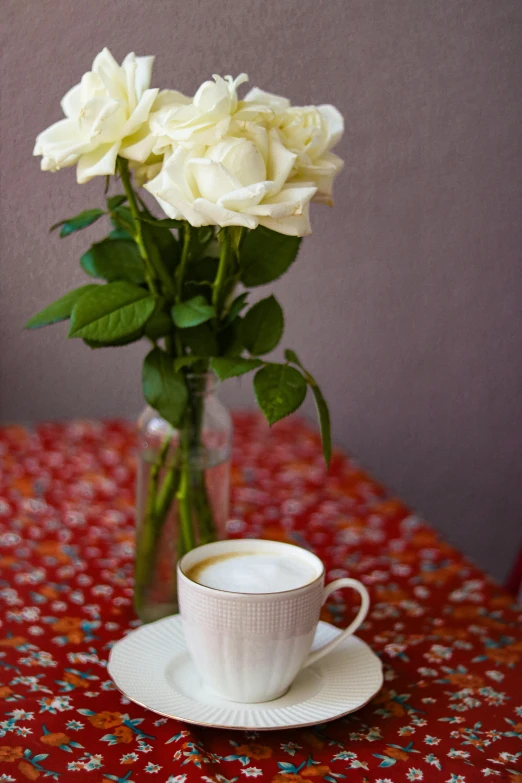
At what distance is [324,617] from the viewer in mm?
916

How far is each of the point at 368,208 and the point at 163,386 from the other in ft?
1.68

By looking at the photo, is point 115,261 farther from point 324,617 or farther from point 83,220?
point 324,617

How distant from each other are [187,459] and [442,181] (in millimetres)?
577

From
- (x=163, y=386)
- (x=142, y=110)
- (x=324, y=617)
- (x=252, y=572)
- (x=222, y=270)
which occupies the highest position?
(x=142, y=110)

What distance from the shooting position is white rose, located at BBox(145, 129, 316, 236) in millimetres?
658

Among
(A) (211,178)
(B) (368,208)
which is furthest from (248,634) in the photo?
(B) (368,208)

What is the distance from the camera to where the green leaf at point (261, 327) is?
31.1 inches

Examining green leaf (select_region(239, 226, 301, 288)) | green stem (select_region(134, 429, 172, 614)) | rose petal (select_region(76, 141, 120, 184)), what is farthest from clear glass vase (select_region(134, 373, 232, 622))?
rose petal (select_region(76, 141, 120, 184))

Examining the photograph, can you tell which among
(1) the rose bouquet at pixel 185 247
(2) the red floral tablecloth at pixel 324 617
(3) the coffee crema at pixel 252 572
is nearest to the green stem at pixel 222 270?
(1) the rose bouquet at pixel 185 247

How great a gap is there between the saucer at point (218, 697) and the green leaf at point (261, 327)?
10.1 inches

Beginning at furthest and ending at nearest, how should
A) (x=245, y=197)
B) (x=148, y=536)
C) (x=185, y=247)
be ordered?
(x=148, y=536), (x=185, y=247), (x=245, y=197)

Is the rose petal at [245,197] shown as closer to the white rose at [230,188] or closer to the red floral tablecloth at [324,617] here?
the white rose at [230,188]

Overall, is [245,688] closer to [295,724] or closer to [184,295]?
[295,724]

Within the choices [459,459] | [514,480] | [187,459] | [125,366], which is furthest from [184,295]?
[514,480]
